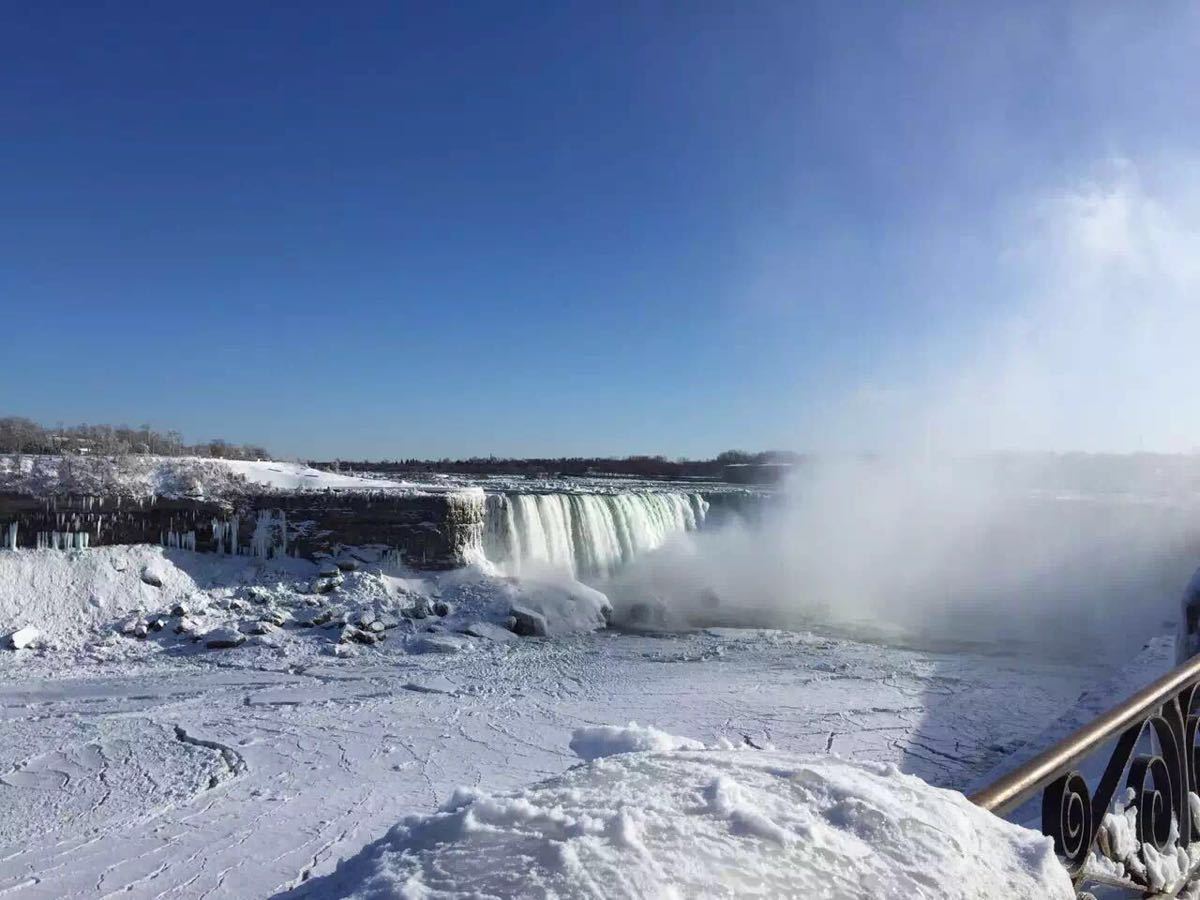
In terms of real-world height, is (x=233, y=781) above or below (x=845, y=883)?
below

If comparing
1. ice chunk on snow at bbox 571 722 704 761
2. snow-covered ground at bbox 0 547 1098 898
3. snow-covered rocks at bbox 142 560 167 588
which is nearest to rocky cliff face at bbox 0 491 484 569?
snow-covered ground at bbox 0 547 1098 898

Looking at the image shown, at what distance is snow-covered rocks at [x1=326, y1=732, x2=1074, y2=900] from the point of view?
4.73 feet

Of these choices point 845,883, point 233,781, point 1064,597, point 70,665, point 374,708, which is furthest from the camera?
point 1064,597

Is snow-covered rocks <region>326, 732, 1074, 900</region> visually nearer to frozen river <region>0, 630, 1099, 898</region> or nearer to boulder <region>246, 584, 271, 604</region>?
frozen river <region>0, 630, 1099, 898</region>

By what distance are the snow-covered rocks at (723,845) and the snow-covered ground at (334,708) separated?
0.13 meters

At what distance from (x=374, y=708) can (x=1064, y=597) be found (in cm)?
2011

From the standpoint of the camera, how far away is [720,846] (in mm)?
1533

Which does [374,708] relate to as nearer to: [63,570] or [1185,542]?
[63,570]

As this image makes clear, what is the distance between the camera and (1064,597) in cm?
2242

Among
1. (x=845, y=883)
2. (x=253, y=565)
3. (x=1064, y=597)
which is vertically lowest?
(x=1064, y=597)

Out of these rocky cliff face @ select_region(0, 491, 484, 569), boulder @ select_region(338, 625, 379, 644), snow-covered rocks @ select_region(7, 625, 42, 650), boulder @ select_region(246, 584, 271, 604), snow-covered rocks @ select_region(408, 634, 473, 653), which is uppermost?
rocky cliff face @ select_region(0, 491, 484, 569)

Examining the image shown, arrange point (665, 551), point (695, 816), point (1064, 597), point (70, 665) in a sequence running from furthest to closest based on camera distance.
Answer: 1. point (665, 551)
2. point (1064, 597)
3. point (70, 665)
4. point (695, 816)

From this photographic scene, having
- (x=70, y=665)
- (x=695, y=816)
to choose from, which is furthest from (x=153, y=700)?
(x=695, y=816)

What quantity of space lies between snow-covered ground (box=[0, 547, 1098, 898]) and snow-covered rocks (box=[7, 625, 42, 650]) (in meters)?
0.20
